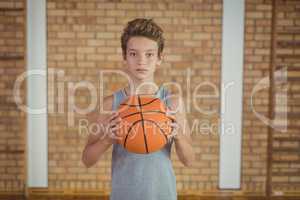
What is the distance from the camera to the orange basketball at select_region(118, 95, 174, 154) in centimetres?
165

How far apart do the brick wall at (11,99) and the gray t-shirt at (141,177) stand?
2.71 meters

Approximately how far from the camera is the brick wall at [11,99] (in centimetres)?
405

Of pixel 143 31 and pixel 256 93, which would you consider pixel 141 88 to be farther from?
pixel 256 93

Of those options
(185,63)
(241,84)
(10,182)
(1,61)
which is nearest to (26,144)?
(10,182)

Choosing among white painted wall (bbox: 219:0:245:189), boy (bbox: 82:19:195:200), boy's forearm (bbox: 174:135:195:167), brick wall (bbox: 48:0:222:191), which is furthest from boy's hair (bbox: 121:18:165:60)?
white painted wall (bbox: 219:0:245:189)

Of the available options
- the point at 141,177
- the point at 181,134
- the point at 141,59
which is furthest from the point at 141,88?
the point at 141,177

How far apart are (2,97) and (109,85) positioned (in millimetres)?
1164

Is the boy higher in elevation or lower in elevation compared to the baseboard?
higher

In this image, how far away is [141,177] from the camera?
159 cm

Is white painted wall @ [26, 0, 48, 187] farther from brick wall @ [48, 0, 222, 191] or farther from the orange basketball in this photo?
the orange basketball

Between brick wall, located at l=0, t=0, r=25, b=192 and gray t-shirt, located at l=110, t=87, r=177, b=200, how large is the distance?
271 centimetres

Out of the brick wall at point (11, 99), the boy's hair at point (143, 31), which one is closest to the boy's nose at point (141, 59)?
the boy's hair at point (143, 31)

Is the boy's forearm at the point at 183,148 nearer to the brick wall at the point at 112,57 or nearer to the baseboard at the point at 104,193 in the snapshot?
the brick wall at the point at 112,57

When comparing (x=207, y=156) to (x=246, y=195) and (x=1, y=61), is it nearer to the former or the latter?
(x=246, y=195)
